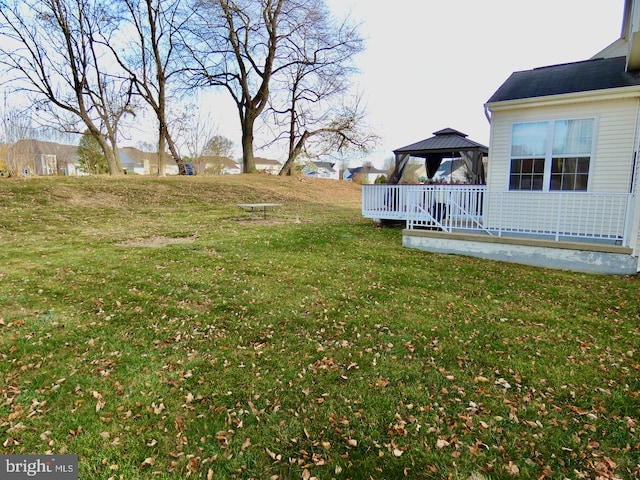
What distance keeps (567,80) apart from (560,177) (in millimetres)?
2328

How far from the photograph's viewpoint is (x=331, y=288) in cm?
542

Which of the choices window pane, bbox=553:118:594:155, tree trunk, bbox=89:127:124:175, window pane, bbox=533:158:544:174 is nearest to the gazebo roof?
window pane, bbox=533:158:544:174

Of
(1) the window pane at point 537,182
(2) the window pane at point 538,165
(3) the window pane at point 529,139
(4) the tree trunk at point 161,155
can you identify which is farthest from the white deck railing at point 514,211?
(4) the tree trunk at point 161,155

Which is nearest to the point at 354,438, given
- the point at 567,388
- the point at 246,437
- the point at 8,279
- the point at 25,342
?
the point at 246,437

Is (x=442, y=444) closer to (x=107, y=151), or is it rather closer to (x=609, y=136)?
(x=609, y=136)

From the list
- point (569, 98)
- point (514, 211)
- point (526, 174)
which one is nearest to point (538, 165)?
point (526, 174)

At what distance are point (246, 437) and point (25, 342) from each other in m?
2.87

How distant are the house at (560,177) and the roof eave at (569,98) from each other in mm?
18

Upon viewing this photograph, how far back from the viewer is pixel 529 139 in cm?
824

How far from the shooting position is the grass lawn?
7.68 feet

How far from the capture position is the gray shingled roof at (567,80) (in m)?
7.43

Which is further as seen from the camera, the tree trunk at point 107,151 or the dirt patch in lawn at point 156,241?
the tree trunk at point 107,151

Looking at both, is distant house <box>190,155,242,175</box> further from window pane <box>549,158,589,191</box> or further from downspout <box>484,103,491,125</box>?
window pane <box>549,158,589,191</box>

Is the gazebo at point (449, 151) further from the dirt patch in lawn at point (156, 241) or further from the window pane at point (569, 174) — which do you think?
the dirt patch in lawn at point (156, 241)
